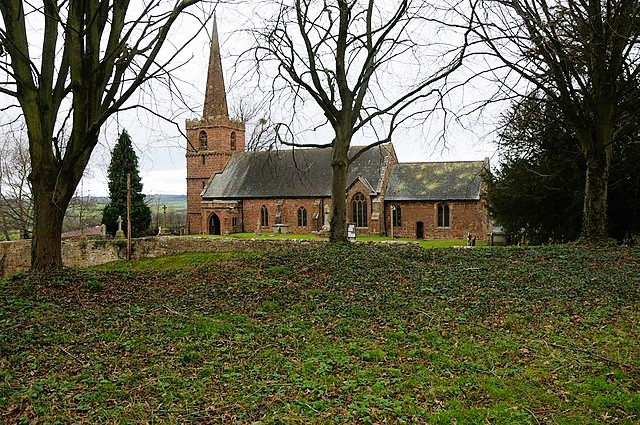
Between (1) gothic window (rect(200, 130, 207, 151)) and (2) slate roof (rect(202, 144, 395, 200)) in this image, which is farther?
(1) gothic window (rect(200, 130, 207, 151))

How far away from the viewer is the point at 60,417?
15.0 feet

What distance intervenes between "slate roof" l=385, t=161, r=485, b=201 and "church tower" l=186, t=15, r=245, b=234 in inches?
654

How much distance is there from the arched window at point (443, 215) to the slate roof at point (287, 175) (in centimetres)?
480

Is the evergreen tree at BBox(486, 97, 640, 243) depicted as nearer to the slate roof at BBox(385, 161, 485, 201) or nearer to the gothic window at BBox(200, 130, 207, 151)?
the slate roof at BBox(385, 161, 485, 201)

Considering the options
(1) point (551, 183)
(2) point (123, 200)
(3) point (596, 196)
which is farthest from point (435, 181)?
(3) point (596, 196)

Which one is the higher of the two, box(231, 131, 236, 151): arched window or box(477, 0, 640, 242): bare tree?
box(231, 131, 236, 151): arched window

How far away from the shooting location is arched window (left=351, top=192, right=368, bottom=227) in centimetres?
4269

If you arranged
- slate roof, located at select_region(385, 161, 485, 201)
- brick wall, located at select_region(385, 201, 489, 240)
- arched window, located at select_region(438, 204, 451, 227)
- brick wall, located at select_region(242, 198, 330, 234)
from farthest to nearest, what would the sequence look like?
brick wall, located at select_region(242, 198, 330, 234) < arched window, located at select_region(438, 204, 451, 227) < slate roof, located at select_region(385, 161, 485, 201) < brick wall, located at select_region(385, 201, 489, 240)

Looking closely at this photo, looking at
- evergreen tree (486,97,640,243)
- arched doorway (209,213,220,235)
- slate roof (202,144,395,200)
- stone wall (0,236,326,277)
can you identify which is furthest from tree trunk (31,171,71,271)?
arched doorway (209,213,220,235)

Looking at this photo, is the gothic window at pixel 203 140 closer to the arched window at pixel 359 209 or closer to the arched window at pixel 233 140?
the arched window at pixel 233 140

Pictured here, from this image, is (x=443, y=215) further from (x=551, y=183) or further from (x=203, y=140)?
(x=203, y=140)

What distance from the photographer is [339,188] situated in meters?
16.3

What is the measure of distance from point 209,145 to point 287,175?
956 centimetres

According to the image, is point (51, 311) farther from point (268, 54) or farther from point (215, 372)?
point (268, 54)
